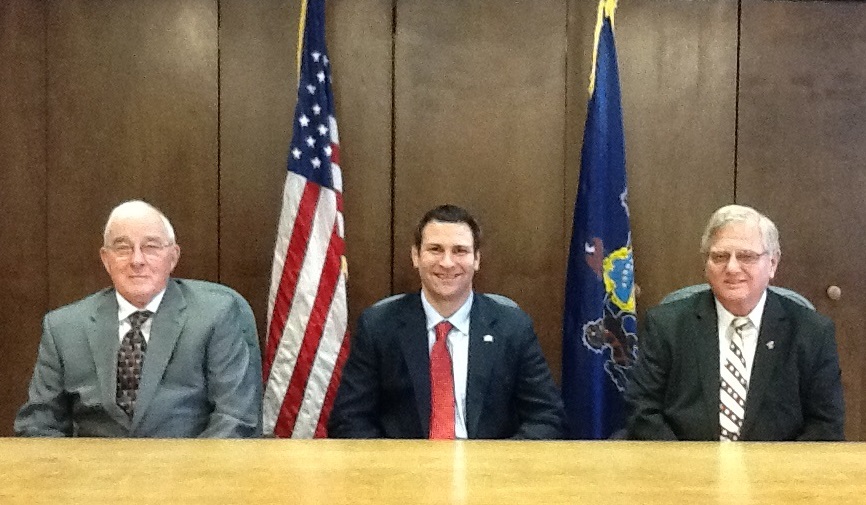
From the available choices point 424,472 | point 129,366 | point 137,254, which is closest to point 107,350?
point 129,366

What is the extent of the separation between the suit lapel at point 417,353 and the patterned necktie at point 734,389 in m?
0.86

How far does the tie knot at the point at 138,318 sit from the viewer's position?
7.96ft

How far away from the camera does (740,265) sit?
91.9 inches

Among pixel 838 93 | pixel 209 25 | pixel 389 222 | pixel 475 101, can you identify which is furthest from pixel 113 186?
pixel 838 93

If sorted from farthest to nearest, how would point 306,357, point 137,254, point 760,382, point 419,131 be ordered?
1. point 419,131
2. point 306,357
3. point 137,254
4. point 760,382

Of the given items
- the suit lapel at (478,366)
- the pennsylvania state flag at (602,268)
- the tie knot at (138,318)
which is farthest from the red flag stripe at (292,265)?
the pennsylvania state flag at (602,268)

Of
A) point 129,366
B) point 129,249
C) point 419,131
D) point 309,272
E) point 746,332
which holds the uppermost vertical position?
point 419,131

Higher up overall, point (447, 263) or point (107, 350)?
point (447, 263)

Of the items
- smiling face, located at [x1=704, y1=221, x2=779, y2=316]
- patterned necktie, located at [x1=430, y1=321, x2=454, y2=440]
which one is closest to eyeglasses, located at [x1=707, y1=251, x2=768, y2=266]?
smiling face, located at [x1=704, y1=221, x2=779, y2=316]

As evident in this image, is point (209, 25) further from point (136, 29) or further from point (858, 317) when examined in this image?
point (858, 317)

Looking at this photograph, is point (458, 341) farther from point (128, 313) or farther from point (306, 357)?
point (128, 313)

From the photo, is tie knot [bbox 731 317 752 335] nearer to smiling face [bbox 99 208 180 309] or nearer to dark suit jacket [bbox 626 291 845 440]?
dark suit jacket [bbox 626 291 845 440]

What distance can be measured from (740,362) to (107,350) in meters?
1.84

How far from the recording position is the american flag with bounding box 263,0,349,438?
3256 millimetres
